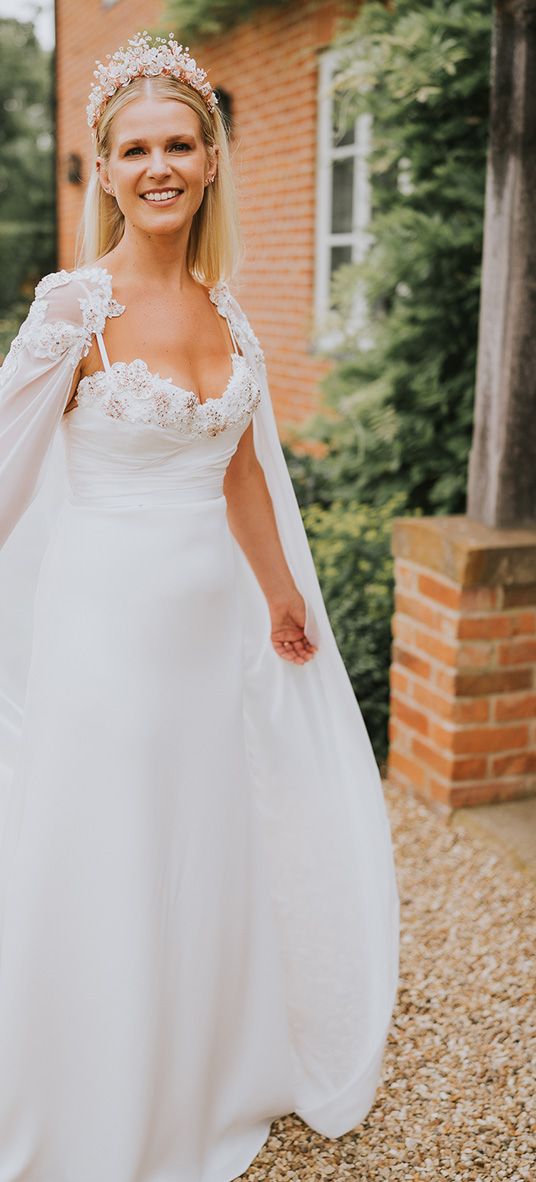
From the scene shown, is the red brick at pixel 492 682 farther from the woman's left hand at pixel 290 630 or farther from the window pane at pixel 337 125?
the window pane at pixel 337 125

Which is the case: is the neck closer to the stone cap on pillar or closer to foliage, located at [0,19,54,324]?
the stone cap on pillar

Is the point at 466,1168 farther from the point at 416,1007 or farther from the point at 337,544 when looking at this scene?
the point at 337,544

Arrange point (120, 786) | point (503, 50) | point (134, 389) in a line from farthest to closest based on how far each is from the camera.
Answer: point (503, 50) → point (120, 786) → point (134, 389)

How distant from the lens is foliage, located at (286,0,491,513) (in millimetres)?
4547

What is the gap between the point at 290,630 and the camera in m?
2.44

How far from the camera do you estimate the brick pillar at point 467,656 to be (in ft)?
11.7

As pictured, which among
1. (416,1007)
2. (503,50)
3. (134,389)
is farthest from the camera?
(503,50)

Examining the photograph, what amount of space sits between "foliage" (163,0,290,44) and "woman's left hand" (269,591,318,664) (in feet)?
19.5

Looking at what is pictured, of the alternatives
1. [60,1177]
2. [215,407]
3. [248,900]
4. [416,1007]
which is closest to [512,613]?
[416,1007]

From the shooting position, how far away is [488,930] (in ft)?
10.5

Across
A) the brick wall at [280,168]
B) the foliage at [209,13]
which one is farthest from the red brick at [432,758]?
the foliage at [209,13]

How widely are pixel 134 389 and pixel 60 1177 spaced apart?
58.3 inches

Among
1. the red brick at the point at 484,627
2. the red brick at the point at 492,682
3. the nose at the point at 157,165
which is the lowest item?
the red brick at the point at 492,682

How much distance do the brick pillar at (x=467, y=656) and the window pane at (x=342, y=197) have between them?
3.75m
